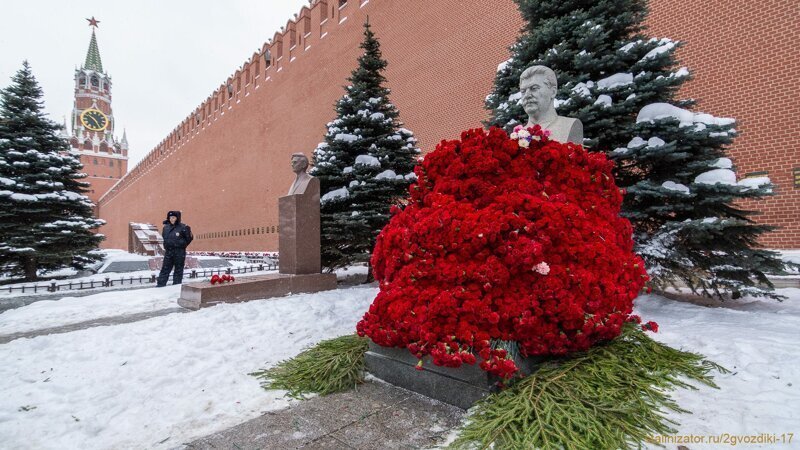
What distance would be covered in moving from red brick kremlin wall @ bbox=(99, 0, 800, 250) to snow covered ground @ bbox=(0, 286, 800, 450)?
538 centimetres

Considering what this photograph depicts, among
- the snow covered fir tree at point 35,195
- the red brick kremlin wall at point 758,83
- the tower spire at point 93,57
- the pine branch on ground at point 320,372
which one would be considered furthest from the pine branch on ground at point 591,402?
the tower spire at point 93,57

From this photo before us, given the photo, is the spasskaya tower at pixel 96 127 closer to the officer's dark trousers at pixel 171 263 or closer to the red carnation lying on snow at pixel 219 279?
the officer's dark trousers at pixel 171 263

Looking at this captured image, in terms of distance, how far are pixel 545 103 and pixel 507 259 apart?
1.83m

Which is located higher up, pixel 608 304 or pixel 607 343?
pixel 608 304

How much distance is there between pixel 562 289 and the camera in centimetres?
225

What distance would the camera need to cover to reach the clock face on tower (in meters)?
68.0

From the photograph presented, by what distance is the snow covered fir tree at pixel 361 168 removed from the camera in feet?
24.5

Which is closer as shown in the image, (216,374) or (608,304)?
(608,304)

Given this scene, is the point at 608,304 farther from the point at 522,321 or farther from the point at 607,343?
the point at 522,321

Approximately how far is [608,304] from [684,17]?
8.13m

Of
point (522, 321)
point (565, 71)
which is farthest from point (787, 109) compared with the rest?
point (522, 321)

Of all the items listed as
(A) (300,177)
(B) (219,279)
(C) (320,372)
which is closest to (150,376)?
(C) (320,372)

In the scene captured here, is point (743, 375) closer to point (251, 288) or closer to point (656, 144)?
point (656, 144)

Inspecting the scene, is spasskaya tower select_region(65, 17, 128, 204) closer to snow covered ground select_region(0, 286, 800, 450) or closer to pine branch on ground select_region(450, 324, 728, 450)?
snow covered ground select_region(0, 286, 800, 450)
